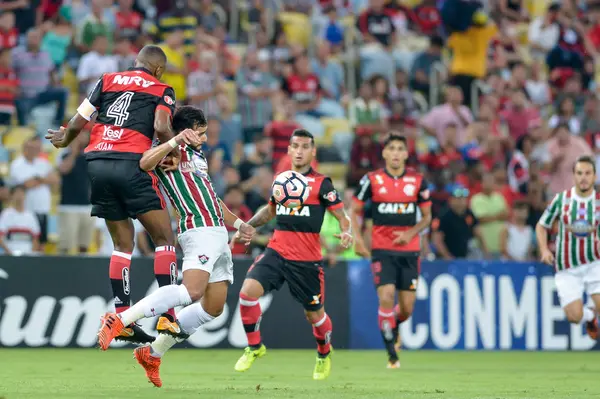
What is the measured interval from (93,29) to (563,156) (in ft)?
→ 27.3

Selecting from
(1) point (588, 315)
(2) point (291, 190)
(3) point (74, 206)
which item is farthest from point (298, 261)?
(3) point (74, 206)

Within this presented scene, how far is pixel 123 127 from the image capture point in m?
10.0

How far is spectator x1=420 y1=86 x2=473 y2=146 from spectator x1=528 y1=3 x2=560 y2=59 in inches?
159

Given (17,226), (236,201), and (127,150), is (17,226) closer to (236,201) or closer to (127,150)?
(236,201)

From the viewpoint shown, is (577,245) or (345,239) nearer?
(345,239)

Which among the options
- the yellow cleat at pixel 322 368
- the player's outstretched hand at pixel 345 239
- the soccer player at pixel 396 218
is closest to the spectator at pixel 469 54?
the soccer player at pixel 396 218

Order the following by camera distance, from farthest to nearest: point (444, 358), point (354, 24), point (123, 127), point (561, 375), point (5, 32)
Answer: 1. point (354, 24)
2. point (5, 32)
3. point (444, 358)
4. point (561, 375)
5. point (123, 127)

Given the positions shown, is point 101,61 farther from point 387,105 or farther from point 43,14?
point 387,105

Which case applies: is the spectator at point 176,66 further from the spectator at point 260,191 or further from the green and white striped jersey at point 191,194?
the green and white striped jersey at point 191,194

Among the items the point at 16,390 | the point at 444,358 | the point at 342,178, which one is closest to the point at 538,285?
the point at 444,358

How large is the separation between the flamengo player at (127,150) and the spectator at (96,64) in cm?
928

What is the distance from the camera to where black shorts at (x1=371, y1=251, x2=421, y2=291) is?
1384 centimetres

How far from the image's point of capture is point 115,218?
10.2 m

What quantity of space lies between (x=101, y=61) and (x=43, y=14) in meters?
2.12
